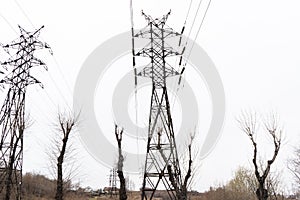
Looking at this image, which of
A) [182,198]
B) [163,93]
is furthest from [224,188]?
[163,93]

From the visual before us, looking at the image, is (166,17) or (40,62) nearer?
(166,17)

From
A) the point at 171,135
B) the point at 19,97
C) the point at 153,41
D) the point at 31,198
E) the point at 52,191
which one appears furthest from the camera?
the point at 52,191

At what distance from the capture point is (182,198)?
19.0 metres

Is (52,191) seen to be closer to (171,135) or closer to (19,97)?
(19,97)

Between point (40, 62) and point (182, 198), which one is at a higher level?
point (40, 62)

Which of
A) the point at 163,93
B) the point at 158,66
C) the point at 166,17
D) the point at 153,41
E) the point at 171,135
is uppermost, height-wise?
the point at 166,17

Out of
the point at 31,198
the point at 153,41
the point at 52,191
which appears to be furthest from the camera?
the point at 52,191

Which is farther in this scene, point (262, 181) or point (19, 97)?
point (19, 97)

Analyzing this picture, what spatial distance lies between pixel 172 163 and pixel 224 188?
112 feet

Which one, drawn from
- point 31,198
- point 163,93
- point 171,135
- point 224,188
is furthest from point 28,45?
point 224,188

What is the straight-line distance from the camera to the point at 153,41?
18906 millimetres

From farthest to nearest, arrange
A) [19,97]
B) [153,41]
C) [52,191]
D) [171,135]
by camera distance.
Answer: [52,191] < [19,97] < [153,41] < [171,135]

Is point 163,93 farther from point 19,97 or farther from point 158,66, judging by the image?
point 19,97

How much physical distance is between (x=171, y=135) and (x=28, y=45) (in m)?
10.4
